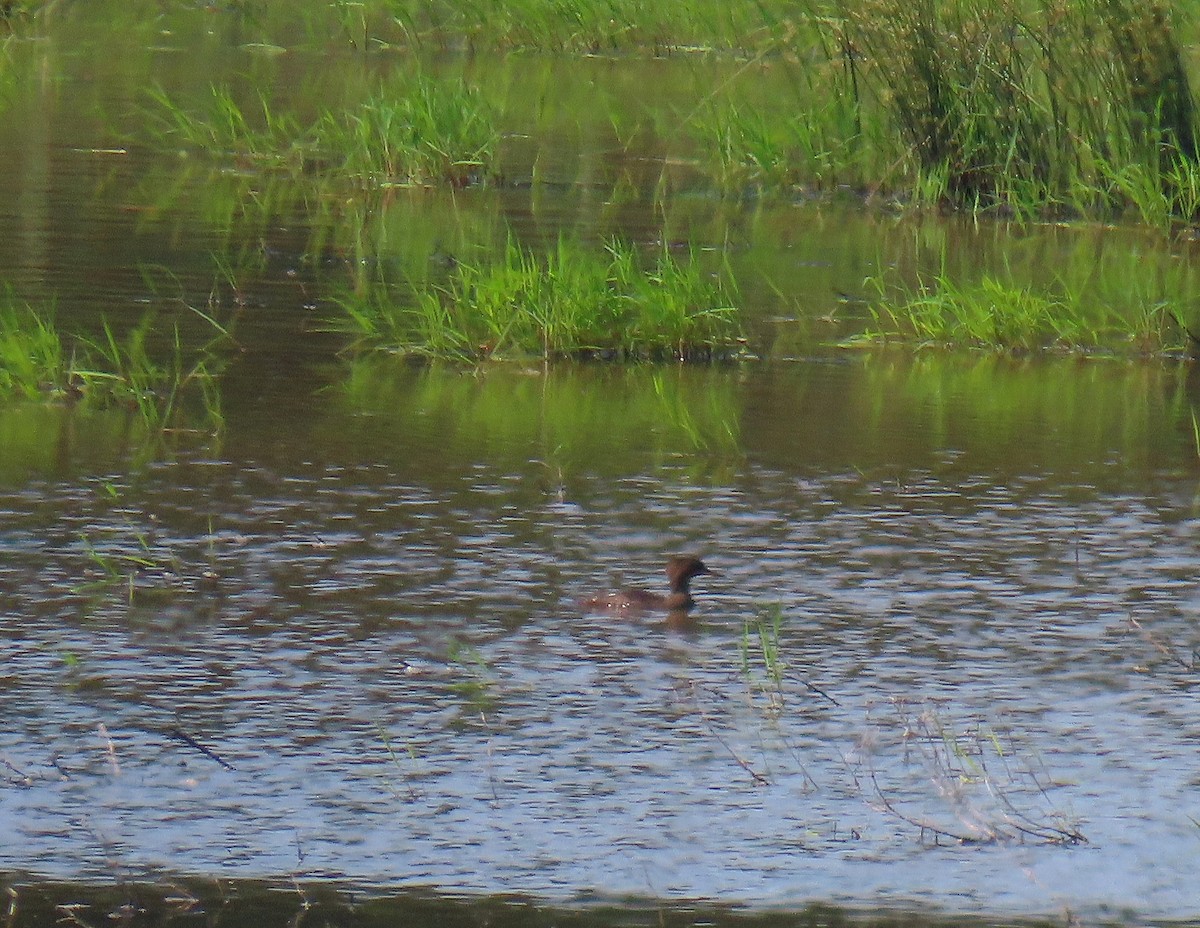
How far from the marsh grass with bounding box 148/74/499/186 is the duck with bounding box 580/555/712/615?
6.34 metres

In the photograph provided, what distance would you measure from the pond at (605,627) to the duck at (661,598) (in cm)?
8

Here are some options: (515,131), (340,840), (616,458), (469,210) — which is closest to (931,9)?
(469,210)

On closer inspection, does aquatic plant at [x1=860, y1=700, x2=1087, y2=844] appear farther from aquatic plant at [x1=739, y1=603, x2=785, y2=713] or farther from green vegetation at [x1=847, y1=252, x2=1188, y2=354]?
green vegetation at [x1=847, y1=252, x2=1188, y2=354]

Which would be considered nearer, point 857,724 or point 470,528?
point 857,724

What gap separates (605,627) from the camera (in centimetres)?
468

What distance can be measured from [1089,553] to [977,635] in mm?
734

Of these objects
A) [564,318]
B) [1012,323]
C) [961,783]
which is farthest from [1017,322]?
[961,783]

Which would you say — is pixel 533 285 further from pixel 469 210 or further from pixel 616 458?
pixel 469 210

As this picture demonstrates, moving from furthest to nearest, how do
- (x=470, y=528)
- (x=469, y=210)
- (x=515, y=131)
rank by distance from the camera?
(x=515, y=131), (x=469, y=210), (x=470, y=528)

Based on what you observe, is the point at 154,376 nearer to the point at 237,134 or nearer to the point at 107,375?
the point at 107,375

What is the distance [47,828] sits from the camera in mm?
3523

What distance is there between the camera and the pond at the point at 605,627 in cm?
354

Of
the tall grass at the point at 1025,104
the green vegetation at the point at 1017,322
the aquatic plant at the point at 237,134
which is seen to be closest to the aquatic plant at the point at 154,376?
the green vegetation at the point at 1017,322

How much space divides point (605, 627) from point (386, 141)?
6580mm
